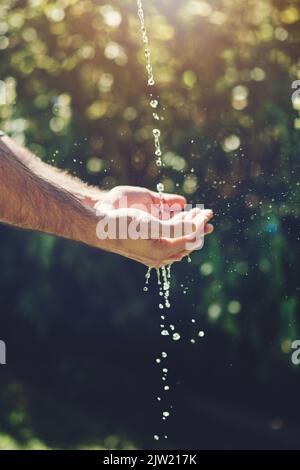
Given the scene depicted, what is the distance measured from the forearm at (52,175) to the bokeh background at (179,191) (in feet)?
3.86

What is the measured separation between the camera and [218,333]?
14.6 ft

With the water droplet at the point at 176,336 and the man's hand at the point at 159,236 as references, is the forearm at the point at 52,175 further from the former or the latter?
the water droplet at the point at 176,336

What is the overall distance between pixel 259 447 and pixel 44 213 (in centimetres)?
185

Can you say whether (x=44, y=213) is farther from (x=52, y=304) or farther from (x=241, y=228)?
(x=52, y=304)

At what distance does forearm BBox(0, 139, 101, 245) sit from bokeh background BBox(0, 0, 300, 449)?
1585mm

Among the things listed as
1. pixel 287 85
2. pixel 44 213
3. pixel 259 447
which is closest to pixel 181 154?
pixel 287 85

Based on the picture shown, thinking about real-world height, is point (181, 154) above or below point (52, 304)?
above

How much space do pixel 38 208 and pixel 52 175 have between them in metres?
0.51

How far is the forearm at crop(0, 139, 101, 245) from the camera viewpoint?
278 cm

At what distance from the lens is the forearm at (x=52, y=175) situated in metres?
3.02

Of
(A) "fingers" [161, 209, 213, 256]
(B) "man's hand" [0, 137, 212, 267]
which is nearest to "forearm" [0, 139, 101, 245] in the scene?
(B) "man's hand" [0, 137, 212, 267]

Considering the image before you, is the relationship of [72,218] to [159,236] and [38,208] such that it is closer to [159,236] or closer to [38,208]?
[38,208]

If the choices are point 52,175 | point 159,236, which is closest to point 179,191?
point 52,175

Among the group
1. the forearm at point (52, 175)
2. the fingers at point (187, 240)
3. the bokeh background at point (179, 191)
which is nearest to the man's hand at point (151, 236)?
the fingers at point (187, 240)
